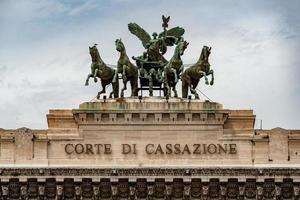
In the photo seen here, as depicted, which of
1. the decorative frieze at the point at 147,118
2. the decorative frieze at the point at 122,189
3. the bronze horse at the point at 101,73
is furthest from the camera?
the bronze horse at the point at 101,73

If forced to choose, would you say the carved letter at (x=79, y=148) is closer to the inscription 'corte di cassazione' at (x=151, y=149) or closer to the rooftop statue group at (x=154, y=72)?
the inscription 'corte di cassazione' at (x=151, y=149)

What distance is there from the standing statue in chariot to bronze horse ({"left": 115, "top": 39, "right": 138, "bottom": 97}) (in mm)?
659

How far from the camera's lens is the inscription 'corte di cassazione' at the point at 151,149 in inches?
3115

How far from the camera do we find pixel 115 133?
79.6m

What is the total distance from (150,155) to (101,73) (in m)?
5.31

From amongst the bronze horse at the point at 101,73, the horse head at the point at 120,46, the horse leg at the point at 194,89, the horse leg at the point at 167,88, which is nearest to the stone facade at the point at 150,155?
the horse leg at the point at 167,88

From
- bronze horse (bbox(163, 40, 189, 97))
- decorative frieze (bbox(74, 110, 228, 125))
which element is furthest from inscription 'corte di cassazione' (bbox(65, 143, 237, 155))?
bronze horse (bbox(163, 40, 189, 97))

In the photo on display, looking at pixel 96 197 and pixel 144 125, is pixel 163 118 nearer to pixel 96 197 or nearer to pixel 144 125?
pixel 144 125

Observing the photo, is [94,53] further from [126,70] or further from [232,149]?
[232,149]

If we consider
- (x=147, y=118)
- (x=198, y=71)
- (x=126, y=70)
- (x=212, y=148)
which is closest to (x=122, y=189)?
(x=147, y=118)

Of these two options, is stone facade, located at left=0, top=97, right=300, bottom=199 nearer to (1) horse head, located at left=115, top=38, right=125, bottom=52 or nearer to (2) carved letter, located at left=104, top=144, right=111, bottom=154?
(2) carved letter, located at left=104, top=144, right=111, bottom=154

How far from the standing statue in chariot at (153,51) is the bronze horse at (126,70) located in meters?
0.66

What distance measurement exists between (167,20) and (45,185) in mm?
12949

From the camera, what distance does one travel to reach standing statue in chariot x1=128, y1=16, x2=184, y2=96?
3241 inches
